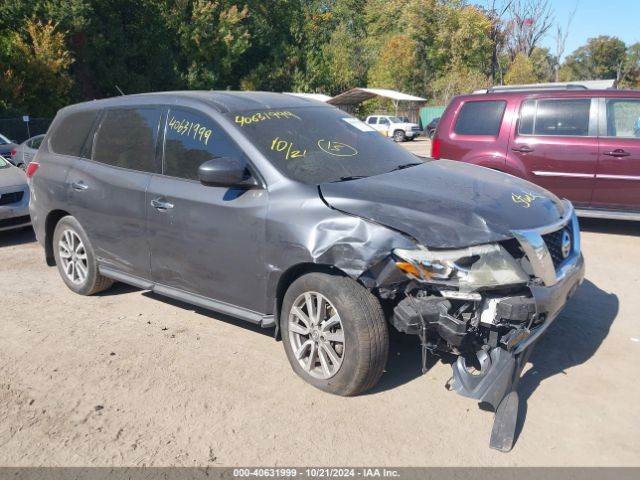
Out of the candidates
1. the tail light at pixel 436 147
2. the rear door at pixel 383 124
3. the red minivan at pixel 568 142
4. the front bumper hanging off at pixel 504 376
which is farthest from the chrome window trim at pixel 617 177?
the rear door at pixel 383 124

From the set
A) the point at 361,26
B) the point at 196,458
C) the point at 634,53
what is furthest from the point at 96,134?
the point at 634,53

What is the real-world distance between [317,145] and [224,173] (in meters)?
0.81

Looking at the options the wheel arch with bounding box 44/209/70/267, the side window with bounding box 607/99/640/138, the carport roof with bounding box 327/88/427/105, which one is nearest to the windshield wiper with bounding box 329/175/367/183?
the wheel arch with bounding box 44/209/70/267

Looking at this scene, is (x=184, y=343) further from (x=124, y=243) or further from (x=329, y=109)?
(x=329, y=109)

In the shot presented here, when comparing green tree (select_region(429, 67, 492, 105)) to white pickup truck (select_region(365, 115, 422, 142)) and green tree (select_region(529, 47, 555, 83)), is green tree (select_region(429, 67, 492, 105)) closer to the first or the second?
white pickup truck (select_region(365, 115, 422, 142))

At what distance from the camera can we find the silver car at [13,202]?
26.5 feet

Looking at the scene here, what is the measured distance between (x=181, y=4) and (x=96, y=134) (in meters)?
35.6

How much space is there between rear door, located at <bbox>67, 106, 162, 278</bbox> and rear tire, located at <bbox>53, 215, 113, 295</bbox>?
135mm

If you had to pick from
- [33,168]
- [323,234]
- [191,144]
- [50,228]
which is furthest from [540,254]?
[33,168]

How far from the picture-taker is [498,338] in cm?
345

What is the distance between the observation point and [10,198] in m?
8.19

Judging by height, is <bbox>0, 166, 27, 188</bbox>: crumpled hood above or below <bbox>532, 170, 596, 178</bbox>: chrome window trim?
below

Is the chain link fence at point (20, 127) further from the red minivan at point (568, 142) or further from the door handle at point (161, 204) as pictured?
the door handle at point (161, 204)

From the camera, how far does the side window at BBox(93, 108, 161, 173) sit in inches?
189
